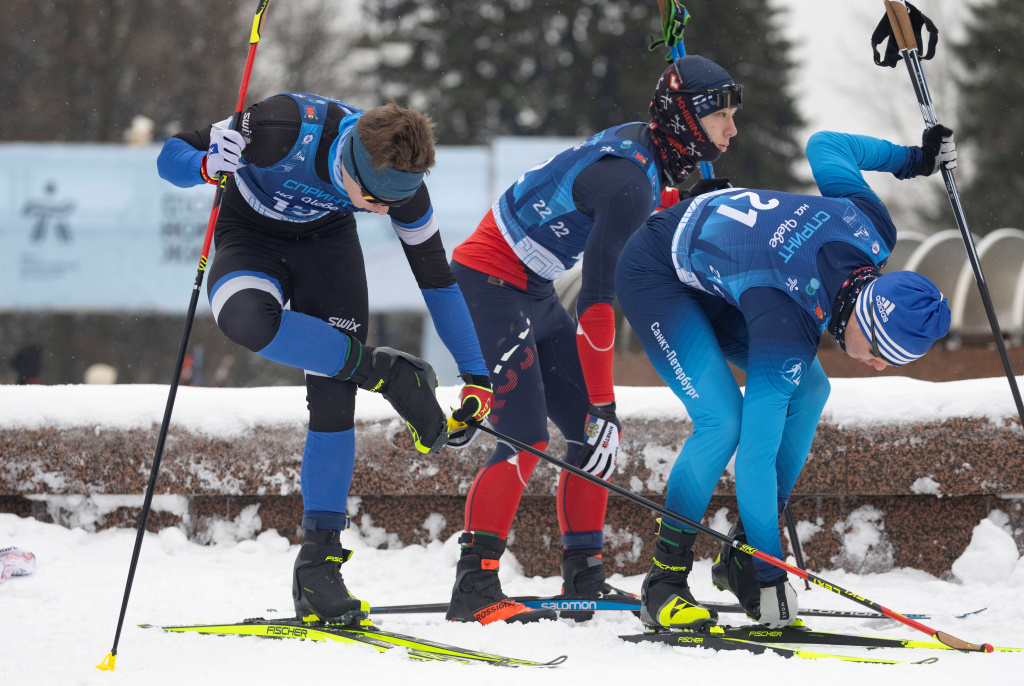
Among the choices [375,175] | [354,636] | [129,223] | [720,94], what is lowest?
[354,636]

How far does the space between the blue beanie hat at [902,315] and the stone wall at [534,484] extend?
1.50 metres

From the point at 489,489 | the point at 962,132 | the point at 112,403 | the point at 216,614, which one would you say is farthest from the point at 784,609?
the point at 962,132

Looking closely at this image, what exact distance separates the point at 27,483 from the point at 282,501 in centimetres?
126

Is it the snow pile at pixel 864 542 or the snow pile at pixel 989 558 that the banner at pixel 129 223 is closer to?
the snow pile at pixel 864 542

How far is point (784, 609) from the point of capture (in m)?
3.01

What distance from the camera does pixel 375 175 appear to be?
111 inches

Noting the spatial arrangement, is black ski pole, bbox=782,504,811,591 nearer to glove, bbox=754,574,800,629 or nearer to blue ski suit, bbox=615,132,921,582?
blue ski suit, bbox=615,132,921,582

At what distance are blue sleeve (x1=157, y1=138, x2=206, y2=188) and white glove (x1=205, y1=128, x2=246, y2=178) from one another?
2.9 inches

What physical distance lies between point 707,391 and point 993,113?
22880 mm

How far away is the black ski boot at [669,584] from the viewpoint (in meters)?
3.12

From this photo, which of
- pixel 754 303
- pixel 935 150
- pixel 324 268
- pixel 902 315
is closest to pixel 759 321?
pixel 754 303

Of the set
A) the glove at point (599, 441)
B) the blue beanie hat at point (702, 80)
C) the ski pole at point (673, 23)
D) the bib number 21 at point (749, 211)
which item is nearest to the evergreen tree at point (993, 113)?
the ski pole at point (673, 23)

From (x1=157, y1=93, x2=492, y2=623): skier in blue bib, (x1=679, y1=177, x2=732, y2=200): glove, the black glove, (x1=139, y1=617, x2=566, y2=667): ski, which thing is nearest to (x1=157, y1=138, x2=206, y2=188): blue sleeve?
(x1=157, y1=93, x2=492, y2=623): skier in blue bib

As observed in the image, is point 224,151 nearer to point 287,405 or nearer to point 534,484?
point 287,405
